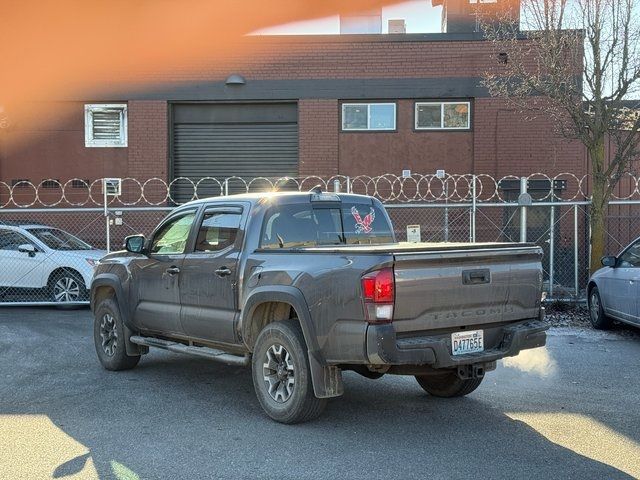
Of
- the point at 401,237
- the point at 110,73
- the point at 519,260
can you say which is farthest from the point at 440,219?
the point at 519,260

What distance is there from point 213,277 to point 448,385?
252 cm

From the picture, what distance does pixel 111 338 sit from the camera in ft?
25.5

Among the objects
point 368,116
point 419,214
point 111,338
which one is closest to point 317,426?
point 111,338

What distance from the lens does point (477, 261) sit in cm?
534

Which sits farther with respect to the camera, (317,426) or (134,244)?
(134,244)

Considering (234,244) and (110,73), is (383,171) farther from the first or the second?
(234,244)

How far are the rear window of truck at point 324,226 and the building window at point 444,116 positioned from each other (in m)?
9.79

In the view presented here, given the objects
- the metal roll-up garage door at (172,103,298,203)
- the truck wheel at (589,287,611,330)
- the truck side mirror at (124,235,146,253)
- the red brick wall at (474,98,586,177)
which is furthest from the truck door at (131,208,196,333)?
the red brick wall at (474,98,586,177)

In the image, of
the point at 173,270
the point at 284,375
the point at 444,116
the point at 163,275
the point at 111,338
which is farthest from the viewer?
the point at 444,116

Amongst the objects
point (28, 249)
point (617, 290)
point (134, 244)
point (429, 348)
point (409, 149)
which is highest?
point (409, 149)

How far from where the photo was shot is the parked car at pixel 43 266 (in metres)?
12.1

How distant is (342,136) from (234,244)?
10.6 metres

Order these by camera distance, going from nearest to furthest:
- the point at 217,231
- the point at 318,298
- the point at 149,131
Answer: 1. the point at 318,298
2. the point at 217,231
3. the point at 149,131

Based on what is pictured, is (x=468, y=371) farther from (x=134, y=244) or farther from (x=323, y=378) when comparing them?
(x=134, y=244)
